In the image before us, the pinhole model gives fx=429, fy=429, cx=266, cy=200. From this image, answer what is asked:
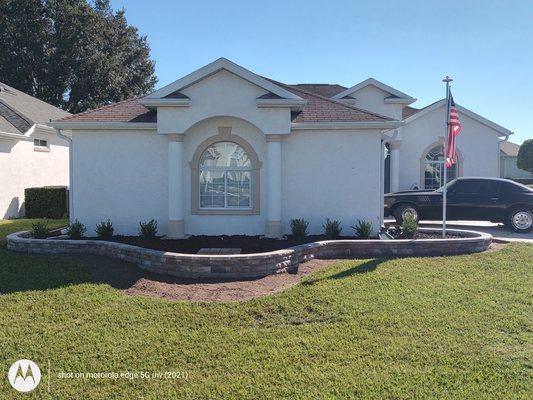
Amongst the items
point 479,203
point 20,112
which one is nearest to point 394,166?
point 479,203

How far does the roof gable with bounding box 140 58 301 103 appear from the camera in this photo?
1025 centimetres

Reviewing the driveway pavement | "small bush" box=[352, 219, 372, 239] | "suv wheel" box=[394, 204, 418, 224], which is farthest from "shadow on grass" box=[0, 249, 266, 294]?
the driveway pavement

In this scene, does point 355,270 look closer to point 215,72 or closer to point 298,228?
point 298,228

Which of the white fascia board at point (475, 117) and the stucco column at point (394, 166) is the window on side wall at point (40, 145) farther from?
the white fascia board at point (475, 117)

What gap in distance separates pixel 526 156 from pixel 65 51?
40.7 meters

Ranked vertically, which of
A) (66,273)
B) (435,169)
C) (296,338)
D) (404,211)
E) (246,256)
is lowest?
(296,338)

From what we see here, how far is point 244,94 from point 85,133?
169 inches

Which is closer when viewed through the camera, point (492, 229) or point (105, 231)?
point (105, 231)

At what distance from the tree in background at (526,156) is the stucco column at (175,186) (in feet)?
128

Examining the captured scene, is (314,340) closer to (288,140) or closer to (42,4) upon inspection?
(288,140)

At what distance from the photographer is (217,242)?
1045cm

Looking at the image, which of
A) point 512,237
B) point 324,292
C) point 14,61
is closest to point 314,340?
point 324,292

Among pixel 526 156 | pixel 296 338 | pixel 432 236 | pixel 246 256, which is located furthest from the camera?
pixel 526 156

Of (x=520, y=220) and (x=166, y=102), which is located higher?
(x=166, y=102)
